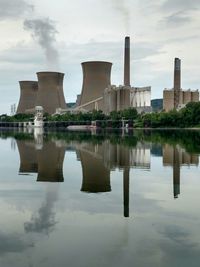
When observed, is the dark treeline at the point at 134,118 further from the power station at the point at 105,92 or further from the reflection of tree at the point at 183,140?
the reflection of tree at the point at 183,140

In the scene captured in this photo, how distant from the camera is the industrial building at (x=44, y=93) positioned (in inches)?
4045

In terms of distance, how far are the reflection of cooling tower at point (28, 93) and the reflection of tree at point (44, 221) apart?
116 m

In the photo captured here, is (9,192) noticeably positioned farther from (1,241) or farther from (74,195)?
(1,241)

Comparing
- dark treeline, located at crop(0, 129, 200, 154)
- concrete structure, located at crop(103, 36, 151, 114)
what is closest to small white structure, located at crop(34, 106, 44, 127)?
concrete structure, located at crop(103, 36, 151, 114)

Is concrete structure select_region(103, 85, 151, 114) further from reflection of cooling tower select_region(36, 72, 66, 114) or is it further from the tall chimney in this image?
reflection of cooling tower select_region(36, 72, 66, 114)

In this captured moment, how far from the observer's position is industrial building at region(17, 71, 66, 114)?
337ft

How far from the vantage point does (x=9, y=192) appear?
31.1ft

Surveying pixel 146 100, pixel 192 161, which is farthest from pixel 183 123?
pixel 192 161

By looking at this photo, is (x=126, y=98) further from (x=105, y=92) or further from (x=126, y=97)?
(x=105, y=92)

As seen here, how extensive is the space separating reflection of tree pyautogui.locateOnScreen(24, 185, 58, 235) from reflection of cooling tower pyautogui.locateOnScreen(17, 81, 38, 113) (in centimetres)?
11611

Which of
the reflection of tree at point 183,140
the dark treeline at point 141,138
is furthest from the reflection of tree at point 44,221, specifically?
the reflection of tree at point 183,140

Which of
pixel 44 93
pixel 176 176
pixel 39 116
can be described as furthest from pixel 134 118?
pixel 176 176

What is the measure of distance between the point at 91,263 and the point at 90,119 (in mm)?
96121

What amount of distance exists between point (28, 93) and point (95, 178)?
115m
